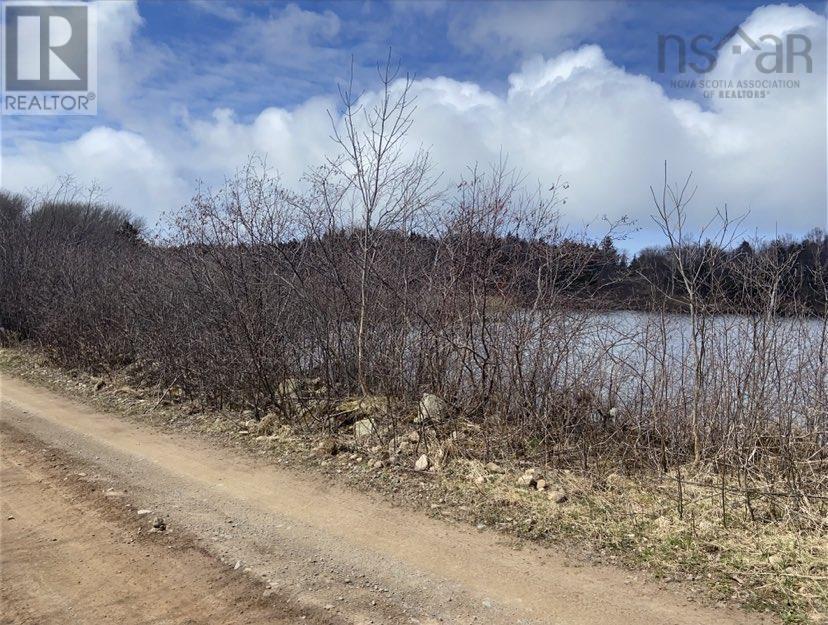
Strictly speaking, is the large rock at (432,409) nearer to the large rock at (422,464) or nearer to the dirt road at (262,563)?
the large rock at (422,464)

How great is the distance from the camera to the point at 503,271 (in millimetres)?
7602

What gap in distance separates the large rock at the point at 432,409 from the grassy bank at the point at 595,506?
0.46ft

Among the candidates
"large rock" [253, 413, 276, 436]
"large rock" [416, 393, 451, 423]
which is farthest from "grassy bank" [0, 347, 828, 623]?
"large rock" [416, 393, 451, 423]

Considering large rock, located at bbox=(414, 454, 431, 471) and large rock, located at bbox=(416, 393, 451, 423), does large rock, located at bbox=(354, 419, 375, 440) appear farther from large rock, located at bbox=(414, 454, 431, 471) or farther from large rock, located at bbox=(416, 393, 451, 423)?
large rock, located at bbox=(414, 454, 431, 471)

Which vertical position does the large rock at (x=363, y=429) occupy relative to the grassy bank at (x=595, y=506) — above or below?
above

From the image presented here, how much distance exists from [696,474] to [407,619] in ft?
11.4

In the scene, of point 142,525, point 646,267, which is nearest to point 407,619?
point 142,525

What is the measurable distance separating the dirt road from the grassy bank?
0.27m

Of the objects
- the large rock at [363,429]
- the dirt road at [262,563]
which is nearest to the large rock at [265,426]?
the large rock at [363,429]

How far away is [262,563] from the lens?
4.25 m

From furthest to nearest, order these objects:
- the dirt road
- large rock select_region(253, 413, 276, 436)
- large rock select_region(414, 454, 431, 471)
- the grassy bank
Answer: large rock select_region(253, 413, 276, 436), large rock select_region(414, 454, 431, 471), the grassy bank, the dirt road

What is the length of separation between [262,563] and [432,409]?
341 centimetres

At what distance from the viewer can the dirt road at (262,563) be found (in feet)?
11.9

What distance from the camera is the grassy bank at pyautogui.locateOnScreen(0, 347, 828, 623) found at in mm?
3994
